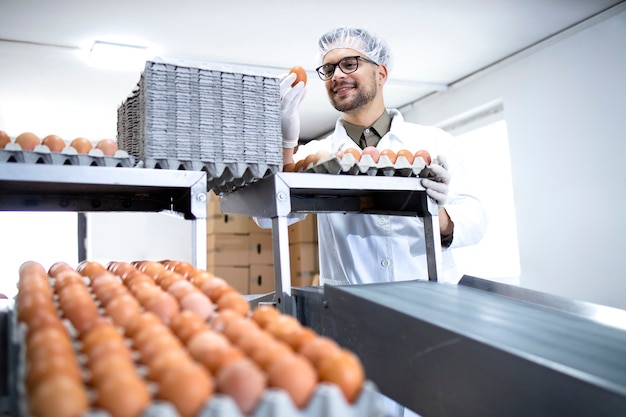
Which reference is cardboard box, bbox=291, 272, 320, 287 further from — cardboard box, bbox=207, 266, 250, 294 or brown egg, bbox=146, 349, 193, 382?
brown egg, bbox=146, 349, 193, 382

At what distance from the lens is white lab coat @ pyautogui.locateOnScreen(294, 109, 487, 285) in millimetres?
1970

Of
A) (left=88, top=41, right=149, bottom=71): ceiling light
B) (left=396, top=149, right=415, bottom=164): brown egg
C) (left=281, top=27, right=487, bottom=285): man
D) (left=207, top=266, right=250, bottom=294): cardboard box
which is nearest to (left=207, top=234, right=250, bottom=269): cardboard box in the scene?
(left=207, top=266, right=250, bottom=294): cardboard box

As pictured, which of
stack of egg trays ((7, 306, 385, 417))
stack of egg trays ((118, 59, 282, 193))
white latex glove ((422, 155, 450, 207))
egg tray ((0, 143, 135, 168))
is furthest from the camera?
white latex glove ((422, 155, 450, 207))

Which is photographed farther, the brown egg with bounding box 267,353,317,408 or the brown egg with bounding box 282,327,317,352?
the brown egg with bounding box 282,327,317,352

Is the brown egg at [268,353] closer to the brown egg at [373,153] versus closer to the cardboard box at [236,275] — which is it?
the brown egg at [373,153]

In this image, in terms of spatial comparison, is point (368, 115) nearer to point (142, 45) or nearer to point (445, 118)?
point (142, 45)

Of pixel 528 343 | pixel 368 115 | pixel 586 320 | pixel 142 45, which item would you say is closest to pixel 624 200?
pixel 368 115

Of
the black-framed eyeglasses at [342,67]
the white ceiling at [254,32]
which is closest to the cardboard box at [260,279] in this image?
the white ceiling at [254,32]

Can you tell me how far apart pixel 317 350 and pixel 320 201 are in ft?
3.07

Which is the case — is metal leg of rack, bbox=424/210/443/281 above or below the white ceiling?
below

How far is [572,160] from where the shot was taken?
11.8 ft

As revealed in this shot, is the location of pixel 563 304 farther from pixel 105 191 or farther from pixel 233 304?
pixel 105 191

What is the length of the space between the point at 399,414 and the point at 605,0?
2.96 m

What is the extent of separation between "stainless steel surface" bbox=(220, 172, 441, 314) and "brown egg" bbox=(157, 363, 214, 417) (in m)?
0.61
